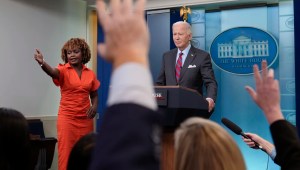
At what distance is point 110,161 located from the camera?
0.49 meters

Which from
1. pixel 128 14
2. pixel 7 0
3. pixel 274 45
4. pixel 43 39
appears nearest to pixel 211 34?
pixel 274 45

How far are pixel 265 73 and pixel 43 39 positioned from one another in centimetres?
440

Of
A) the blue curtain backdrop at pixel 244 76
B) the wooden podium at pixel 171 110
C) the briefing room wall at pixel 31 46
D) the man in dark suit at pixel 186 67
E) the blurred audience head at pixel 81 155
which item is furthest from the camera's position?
the blue curtain backdrop at pixel 244 76

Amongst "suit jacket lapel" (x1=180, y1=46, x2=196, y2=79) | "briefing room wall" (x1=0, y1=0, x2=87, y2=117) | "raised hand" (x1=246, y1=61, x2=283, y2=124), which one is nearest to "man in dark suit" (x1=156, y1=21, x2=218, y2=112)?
"suit jacket lapel" (x1=180, y1=46, x2=196, y2=79)

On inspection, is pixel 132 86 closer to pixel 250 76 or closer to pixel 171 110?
pixel 171 110

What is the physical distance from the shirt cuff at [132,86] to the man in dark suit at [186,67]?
2907mm

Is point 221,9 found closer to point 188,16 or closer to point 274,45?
point 188,16

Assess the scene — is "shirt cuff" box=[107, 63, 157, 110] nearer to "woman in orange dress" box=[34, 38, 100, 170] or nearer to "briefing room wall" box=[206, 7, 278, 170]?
"woman in orange dress" box=[34, 38, 100, 170]

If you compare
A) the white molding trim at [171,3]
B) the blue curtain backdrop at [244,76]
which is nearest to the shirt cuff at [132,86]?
the blue curtain backdrop at [244,76]

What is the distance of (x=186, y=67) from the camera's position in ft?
11.8

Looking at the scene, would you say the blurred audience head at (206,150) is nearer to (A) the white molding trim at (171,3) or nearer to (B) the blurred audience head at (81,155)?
(B) the blurred audience head at (81,155)

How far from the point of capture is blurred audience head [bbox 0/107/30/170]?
3.57 ft

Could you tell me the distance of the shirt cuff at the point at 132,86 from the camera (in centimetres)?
50

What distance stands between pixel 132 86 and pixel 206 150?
0.48m
